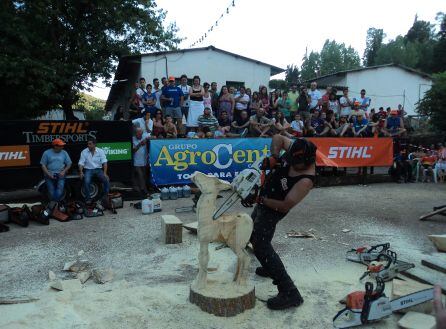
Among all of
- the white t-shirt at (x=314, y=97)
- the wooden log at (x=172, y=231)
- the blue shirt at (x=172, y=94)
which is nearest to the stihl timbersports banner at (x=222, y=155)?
the blue shirt at (x=172, y=94)

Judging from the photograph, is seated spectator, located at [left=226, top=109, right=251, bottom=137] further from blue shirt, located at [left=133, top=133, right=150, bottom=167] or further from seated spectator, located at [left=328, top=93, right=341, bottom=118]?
seated spectator, located at [left=328, top=93, right=341, bottom=118]

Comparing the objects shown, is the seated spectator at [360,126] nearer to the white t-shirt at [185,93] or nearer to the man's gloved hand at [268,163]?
the white t-shirt at [185,93]

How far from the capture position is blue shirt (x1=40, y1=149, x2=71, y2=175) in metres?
8.63

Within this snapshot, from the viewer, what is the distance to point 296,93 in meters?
14.1

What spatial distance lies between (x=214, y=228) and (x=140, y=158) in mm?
6425

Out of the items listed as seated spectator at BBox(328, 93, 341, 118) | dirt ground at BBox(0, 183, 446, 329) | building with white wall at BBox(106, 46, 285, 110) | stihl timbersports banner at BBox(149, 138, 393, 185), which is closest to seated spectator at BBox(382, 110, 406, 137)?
stihl timbersports banner at BBox(149, 138, 393, 185)

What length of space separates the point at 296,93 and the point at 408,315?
430 inches

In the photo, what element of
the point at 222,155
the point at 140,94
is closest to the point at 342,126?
the point at 222,155

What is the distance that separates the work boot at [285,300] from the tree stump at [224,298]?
21 centimetres

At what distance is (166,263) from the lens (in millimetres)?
5574

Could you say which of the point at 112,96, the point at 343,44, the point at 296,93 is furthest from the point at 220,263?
the point at 343,44

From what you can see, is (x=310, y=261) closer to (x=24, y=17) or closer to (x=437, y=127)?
(x=24, y=17)

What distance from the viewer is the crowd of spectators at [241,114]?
11.7 m

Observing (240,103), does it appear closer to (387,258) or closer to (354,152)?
(354,152)
